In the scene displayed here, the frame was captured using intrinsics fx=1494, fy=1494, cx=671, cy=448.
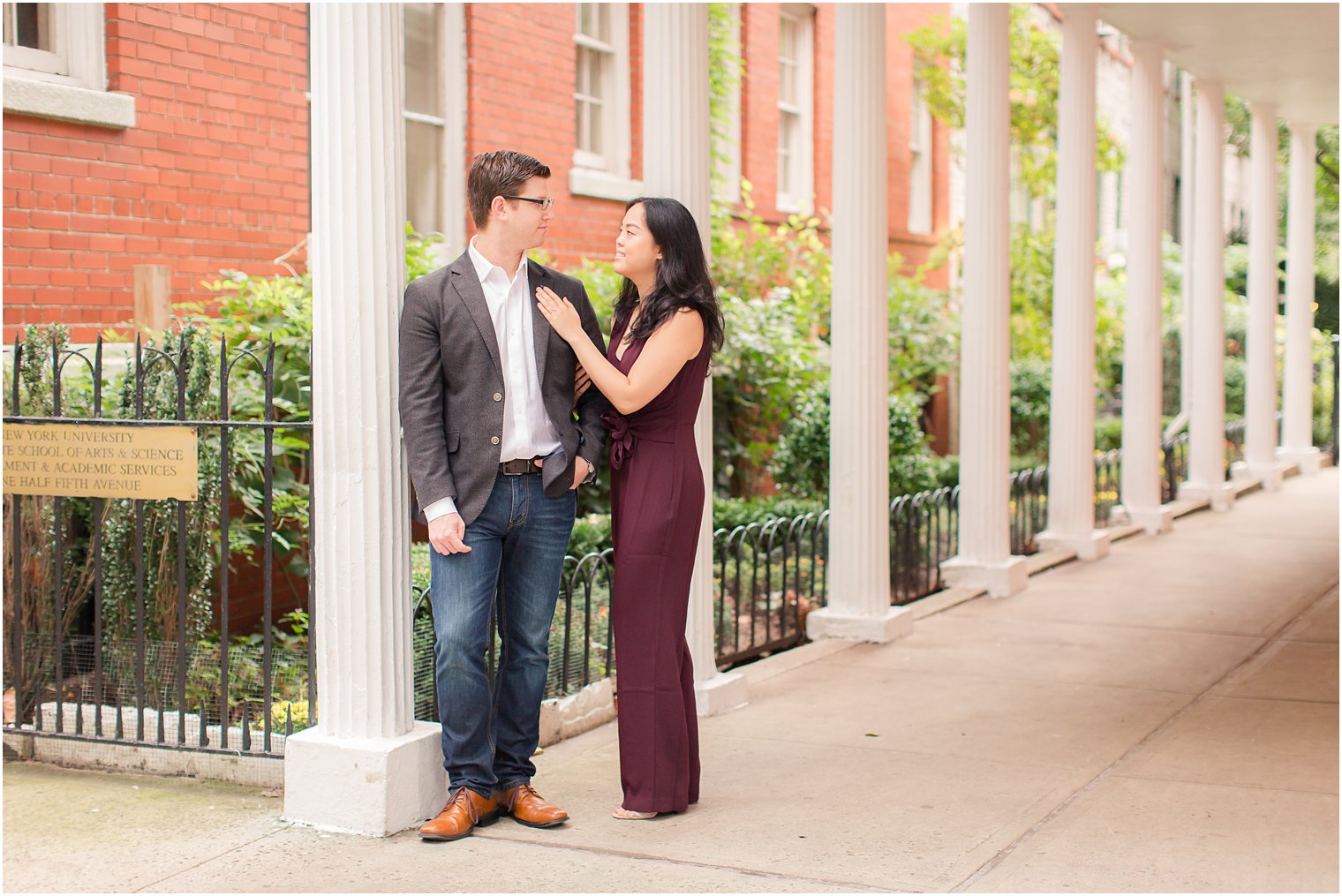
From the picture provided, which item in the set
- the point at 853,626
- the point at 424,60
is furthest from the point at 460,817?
the point at 424,60

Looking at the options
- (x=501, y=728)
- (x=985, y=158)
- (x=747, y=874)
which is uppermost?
(x=985, y=158)

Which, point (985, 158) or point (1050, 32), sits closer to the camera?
point (985, 158)

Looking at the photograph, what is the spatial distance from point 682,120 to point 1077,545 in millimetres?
6440

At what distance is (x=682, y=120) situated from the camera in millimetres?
6391

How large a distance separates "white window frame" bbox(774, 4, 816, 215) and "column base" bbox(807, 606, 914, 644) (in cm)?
639

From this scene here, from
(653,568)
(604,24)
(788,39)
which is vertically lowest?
(653,568)

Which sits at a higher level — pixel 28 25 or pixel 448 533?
pixel 28 25

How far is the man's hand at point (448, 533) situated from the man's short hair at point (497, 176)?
948 millimetres

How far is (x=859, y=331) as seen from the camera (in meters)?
8.12

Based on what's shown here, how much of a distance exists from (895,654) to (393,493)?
3901 millimetres

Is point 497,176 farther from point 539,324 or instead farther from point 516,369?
point 516,369

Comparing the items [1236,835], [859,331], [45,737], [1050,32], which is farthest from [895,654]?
[1050,32]

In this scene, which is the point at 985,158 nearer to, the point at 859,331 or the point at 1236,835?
the point at 859,331

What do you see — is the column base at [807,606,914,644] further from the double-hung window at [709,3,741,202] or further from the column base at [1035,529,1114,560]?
the double-hung window at [709,3,741,202]
